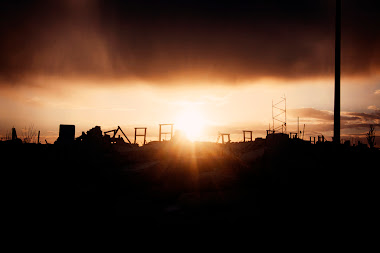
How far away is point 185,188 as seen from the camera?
46.9 feet

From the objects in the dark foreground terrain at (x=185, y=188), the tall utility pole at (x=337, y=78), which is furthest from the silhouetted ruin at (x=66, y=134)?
the tall utility pole at (x=337, y=78)

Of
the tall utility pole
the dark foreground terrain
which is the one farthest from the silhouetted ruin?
the tall utility pole

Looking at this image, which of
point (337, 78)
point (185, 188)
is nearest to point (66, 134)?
point (185, 188)

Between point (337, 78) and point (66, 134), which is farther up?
point (337, 78)

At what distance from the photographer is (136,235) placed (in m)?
8.55

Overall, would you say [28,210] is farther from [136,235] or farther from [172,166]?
[172,166]

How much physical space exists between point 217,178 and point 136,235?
6.77 m

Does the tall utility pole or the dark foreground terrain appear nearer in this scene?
the dark foreground terrain

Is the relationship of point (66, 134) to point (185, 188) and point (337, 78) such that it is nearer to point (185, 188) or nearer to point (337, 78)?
point (185, 188)

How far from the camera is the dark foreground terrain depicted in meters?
10.0

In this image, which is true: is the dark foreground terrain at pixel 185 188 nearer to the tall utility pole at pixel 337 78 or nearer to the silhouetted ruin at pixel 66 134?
the tall utility pole at pixel 337 78

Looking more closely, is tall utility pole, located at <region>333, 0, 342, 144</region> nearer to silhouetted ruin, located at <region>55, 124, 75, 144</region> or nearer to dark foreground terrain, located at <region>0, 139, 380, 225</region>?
dark foreground terrain, located at <region>0, 139, 380, 225</region>

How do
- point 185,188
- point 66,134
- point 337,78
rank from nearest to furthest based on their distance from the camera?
point 185,188, point 337,78, point 66,134

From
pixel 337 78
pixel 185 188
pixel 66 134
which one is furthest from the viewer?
pixel 66 134
